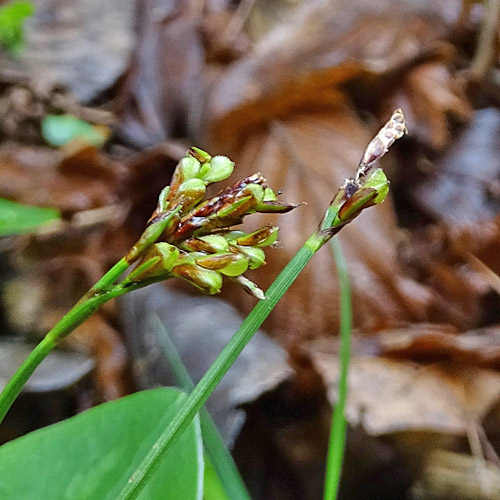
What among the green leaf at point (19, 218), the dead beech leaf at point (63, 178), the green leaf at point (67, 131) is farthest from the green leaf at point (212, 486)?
the green leaf at point (67, 131)

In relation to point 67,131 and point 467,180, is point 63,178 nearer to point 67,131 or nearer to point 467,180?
point 67,131

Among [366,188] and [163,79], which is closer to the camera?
[366,188]

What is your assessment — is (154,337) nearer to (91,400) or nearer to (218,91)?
(91,400)

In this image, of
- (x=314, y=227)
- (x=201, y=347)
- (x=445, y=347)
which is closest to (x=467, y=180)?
(x=314, y=227)

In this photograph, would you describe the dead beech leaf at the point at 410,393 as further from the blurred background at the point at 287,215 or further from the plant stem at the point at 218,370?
the plant stem at the point at 218,370

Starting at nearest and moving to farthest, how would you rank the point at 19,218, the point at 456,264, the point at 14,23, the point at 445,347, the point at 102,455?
1. the point at 102,455
2. the point at 19,218
3. the point at 445,347
4. the point at 456,264
5. the point at 14,23

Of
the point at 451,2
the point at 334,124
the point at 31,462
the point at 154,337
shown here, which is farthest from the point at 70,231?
the point at 451,2
